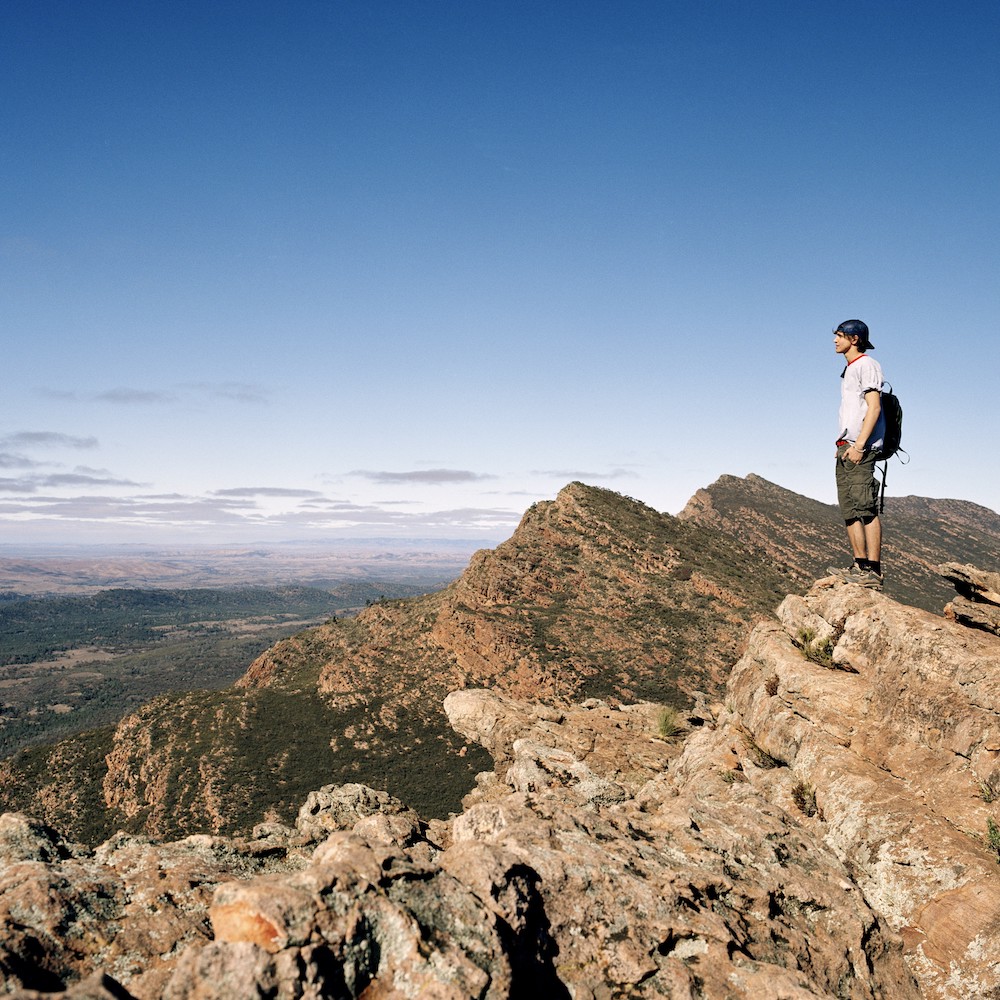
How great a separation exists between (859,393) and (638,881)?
34.4 feet

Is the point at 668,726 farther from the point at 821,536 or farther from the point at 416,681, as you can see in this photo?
the point at 821,536

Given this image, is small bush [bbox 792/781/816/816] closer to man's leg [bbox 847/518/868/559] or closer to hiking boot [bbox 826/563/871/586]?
hiking boot [bbox 826/563/871/586]

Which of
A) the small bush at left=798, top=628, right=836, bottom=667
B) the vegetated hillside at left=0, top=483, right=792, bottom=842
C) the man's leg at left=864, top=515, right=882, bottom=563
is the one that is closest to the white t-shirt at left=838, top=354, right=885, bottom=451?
the man's leg at left=864, top=515, right=882, bottom=563

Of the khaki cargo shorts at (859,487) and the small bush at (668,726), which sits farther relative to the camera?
the small bush at (668,726)

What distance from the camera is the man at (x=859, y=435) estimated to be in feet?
40.3

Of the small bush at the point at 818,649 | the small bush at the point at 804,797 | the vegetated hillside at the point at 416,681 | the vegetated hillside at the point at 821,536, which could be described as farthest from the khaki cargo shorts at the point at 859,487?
the vegetated hillside at the point at 821,536

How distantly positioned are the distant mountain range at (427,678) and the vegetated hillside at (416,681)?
18 cm

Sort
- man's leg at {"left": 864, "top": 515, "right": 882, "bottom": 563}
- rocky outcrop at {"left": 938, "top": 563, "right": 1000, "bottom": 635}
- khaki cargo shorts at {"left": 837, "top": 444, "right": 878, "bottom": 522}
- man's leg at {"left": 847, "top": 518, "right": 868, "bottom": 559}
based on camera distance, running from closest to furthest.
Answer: rocky outcrop at {"left": 938, "top": 563, "right": 1000, "bottom": 635}
khaki cargo shorts at {"left": 837, "top": 444, "right": 878, "bottom": 522}
man's leg at {"left": 864, "top": 515, "right": 882, "bottom": 563}
man's leg at {"left": 847, "top": 518, "right": 868, "bottom": 559}

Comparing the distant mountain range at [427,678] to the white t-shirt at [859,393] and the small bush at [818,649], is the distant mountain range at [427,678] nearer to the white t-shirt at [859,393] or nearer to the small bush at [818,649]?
the small bush at [818,649]

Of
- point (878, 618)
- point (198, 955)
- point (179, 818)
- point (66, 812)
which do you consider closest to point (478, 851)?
point (198, 955)

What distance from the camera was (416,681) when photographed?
205 ft

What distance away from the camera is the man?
12289 millimetres

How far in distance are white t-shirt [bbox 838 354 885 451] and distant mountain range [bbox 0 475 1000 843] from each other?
118 ft

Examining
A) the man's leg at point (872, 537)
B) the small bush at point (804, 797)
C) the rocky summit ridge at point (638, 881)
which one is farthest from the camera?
the man's leg at point (872, 537)
